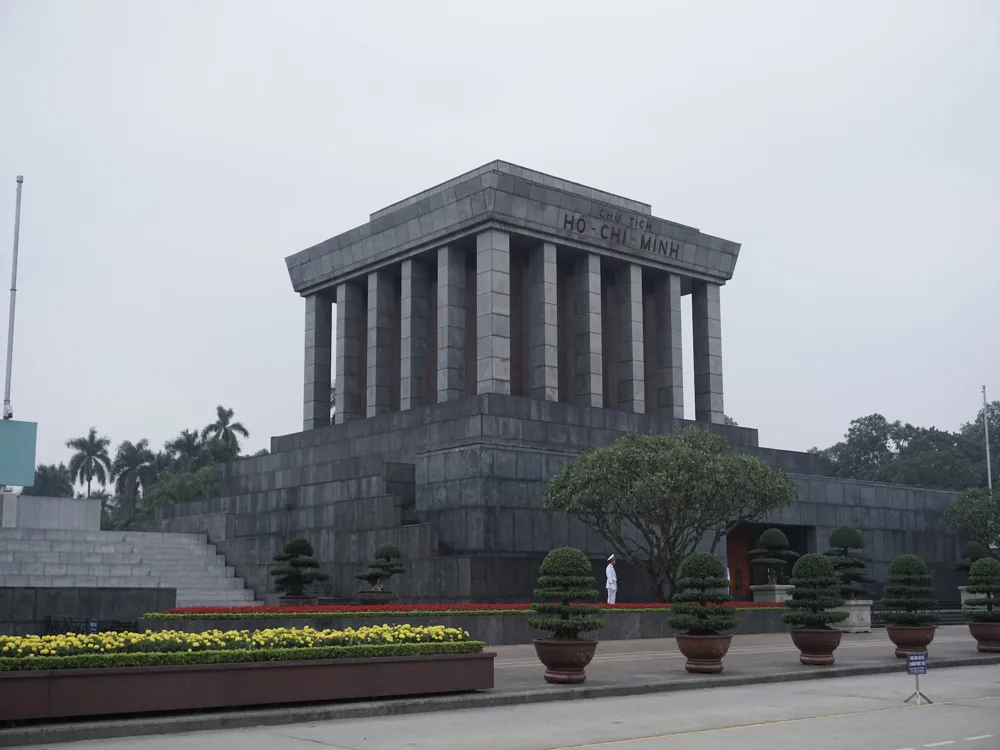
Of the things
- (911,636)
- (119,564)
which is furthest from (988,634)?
(119,564)

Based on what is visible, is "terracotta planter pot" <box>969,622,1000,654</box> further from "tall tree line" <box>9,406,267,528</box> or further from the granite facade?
"tall tree line" <box>9,406,267,528</box>

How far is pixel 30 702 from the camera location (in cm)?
1474

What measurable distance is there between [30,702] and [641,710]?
8755mm

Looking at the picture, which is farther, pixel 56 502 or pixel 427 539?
pixel 56 502

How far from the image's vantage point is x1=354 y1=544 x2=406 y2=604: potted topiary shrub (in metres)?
34.4

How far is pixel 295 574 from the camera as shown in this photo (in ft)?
118

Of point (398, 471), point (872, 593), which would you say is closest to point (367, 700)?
point (398, 471)

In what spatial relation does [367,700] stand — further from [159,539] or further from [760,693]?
[159,539]

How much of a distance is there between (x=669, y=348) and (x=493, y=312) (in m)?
11.7

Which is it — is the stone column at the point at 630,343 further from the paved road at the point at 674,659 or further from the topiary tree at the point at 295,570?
the topiary tree at the point at 295,570

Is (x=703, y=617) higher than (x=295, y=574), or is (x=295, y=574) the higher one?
(x=295, y=574)

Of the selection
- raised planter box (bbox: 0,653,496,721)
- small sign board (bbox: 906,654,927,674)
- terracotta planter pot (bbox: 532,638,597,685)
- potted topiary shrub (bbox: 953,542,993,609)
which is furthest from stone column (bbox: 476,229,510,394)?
small sign board (bbox: 906,654,927,674)

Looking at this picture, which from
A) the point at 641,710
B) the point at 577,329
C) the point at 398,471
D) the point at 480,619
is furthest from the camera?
the point at 577,329

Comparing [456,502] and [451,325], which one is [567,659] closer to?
[456,502]
